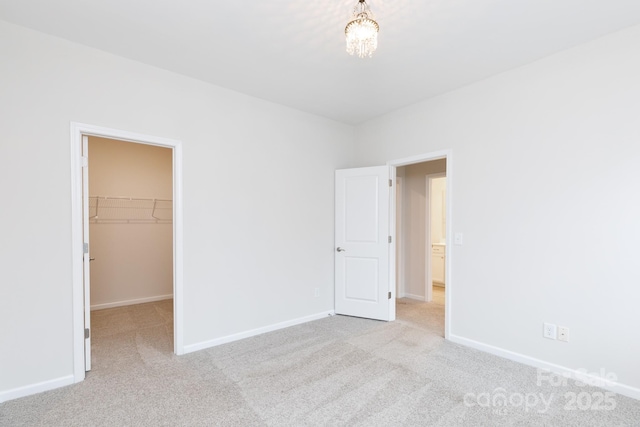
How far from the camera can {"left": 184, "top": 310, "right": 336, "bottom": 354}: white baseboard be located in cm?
299

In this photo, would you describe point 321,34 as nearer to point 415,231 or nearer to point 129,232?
point 415,231

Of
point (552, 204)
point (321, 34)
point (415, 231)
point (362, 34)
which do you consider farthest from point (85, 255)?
point (415, 231)

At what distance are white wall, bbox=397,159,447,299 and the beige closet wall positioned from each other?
12.7ft

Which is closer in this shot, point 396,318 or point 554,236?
point 554,236

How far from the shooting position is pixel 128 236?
464cm

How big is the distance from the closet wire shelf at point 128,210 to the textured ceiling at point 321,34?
2.59 m

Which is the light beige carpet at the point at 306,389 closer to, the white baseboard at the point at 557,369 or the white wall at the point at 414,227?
the white baseboard at the point at 557,369

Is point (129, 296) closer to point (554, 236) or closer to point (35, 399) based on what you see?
point (35, 399)

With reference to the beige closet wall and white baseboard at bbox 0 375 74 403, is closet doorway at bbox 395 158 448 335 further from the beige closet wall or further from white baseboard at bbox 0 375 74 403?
white baseboard at bbox 0 375 74 403

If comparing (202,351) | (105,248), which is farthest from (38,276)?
(105,248)

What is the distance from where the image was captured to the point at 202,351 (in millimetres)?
2973

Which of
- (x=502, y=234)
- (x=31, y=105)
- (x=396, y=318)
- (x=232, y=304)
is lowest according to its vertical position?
(x=396, y=318)

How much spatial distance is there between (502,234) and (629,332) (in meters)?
1.07

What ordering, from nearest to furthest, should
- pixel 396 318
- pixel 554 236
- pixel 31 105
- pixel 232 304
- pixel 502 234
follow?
pixel 31 105
pixel 554 236
pixel 502 234
pixel 232 304
pixel 396 318
